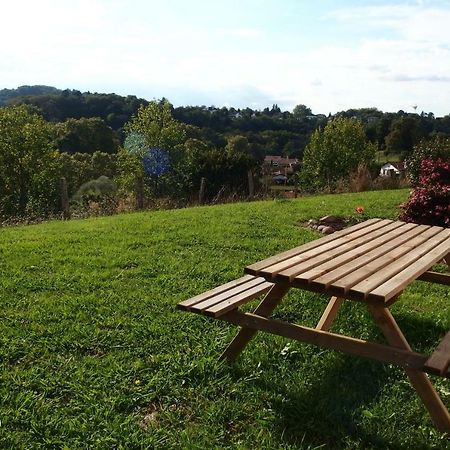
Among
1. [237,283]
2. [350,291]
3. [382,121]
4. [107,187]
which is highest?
[382,121]

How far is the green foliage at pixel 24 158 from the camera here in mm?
25391

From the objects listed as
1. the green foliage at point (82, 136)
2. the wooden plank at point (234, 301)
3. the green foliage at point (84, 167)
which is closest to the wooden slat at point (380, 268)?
the wooden plank at point (234, 301)

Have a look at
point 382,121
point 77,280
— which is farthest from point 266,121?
point 77,280

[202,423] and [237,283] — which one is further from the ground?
[237,283]

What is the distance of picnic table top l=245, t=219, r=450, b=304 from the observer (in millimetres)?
2508

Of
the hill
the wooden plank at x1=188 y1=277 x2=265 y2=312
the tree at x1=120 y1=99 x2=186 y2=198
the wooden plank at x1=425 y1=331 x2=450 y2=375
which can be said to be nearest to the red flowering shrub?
the wooden plank at x1=188 y1=277 x2=265 y2=312

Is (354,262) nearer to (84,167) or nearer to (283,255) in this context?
(283,255)

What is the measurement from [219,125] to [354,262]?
76453mm

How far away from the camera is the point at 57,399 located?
2.81m

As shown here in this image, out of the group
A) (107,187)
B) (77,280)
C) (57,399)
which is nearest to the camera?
(57,399)

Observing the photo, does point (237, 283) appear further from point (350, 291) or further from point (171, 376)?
point (350, 291)

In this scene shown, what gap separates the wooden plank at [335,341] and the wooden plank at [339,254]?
0.36 m

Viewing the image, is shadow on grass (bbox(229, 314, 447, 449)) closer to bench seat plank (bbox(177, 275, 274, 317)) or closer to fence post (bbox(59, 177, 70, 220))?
bench seat plank (bbox(177, 275, 274, 317))

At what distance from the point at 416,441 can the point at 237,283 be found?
150cm
